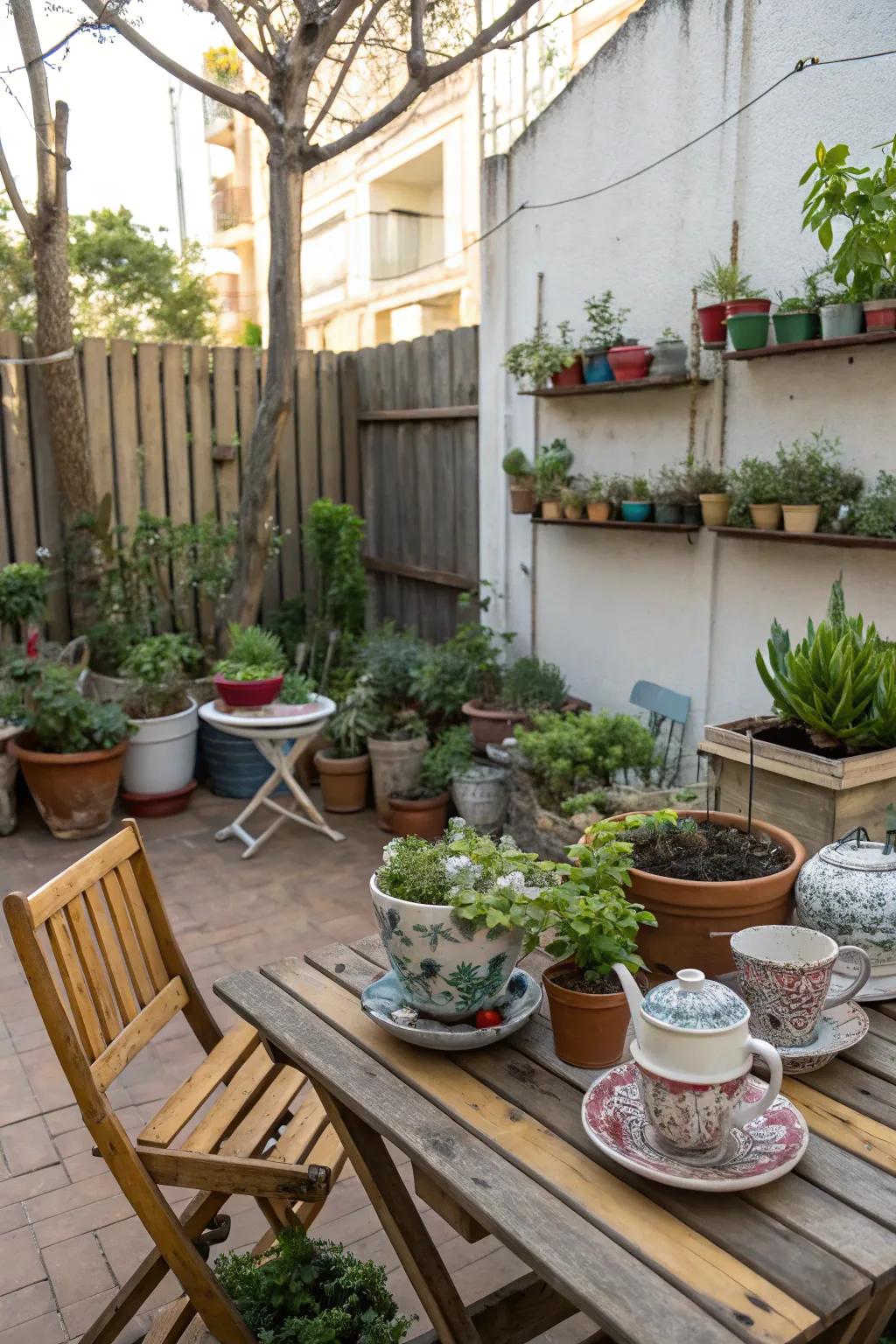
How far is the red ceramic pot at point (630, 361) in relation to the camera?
15.4ft

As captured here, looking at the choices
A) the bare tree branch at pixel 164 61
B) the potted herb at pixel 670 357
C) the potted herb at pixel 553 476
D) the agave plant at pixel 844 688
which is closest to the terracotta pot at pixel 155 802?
the potted herb at pixel 553 476

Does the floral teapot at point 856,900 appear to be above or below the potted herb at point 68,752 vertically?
above

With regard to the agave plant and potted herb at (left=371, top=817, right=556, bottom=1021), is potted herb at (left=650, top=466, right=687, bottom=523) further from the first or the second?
potted herb at (left=371, top=817, right=556, bottom=1021)

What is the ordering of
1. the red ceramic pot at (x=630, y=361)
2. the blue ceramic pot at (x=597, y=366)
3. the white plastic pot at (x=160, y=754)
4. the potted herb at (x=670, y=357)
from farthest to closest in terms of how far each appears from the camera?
1. the white plastic pot at (x=160, y=754)
2. the blue ceramic pot at (x=597, y=366)
3. the red ceramic pot at (x=630, y=361)
4. the potted herb at (x=670, y=357)

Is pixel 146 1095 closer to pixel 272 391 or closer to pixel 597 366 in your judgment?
pixel 597 366

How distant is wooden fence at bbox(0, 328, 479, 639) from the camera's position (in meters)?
6.29

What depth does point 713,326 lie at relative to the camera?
425 cm

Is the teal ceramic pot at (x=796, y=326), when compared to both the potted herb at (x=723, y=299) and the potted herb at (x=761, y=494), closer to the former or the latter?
the potted herb at (x=723, y=299)

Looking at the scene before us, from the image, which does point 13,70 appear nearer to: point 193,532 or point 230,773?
point 193,532

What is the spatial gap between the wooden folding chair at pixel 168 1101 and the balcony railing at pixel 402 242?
1726 centimetres

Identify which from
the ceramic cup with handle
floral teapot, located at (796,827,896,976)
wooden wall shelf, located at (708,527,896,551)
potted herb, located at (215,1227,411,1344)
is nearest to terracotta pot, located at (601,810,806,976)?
floral teapot, located at (796,827,896,976)

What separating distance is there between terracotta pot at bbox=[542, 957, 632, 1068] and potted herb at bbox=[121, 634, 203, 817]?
171 inches

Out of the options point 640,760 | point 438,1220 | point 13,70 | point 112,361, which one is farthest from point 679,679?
point 13,70

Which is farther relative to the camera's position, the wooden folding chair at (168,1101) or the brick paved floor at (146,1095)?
the brick paved floor at (146,1095)
